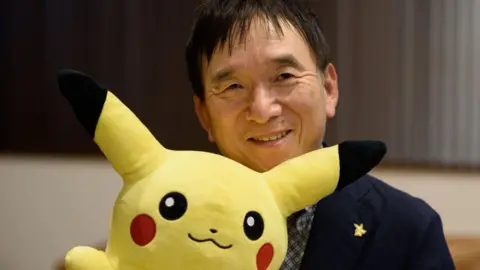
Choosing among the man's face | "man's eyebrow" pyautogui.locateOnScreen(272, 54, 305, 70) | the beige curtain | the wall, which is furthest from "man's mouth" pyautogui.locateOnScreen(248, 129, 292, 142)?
the wall

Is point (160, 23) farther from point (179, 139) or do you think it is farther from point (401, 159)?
point (401, 159)

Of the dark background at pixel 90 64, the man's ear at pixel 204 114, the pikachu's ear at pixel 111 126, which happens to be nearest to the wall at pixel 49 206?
the dark background at pixel 90 64

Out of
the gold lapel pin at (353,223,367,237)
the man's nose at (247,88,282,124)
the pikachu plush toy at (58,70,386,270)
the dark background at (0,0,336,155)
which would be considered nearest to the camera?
the pikachu plush toy at (58,70,386,270)

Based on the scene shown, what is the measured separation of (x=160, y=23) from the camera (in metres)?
1.91

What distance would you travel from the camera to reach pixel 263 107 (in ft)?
3.00

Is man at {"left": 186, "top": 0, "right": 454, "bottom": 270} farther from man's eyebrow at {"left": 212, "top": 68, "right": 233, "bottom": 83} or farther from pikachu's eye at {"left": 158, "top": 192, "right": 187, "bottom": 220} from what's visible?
pikachu's eye at {"left": 158, "top": 192, "right": 187, "bottom": 220}

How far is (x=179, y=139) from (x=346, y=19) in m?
0.62

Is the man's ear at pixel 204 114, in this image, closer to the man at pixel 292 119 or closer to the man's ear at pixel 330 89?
the man at pixel 292 119

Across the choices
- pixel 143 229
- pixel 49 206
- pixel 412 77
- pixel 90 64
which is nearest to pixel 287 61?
pixel 143 229

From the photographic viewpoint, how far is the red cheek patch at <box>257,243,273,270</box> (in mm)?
656

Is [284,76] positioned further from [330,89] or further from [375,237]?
[375,237]

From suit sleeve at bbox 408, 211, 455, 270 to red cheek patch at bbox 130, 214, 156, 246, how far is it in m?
0.54

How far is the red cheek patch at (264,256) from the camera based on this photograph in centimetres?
66

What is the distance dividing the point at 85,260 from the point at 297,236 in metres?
0.47
